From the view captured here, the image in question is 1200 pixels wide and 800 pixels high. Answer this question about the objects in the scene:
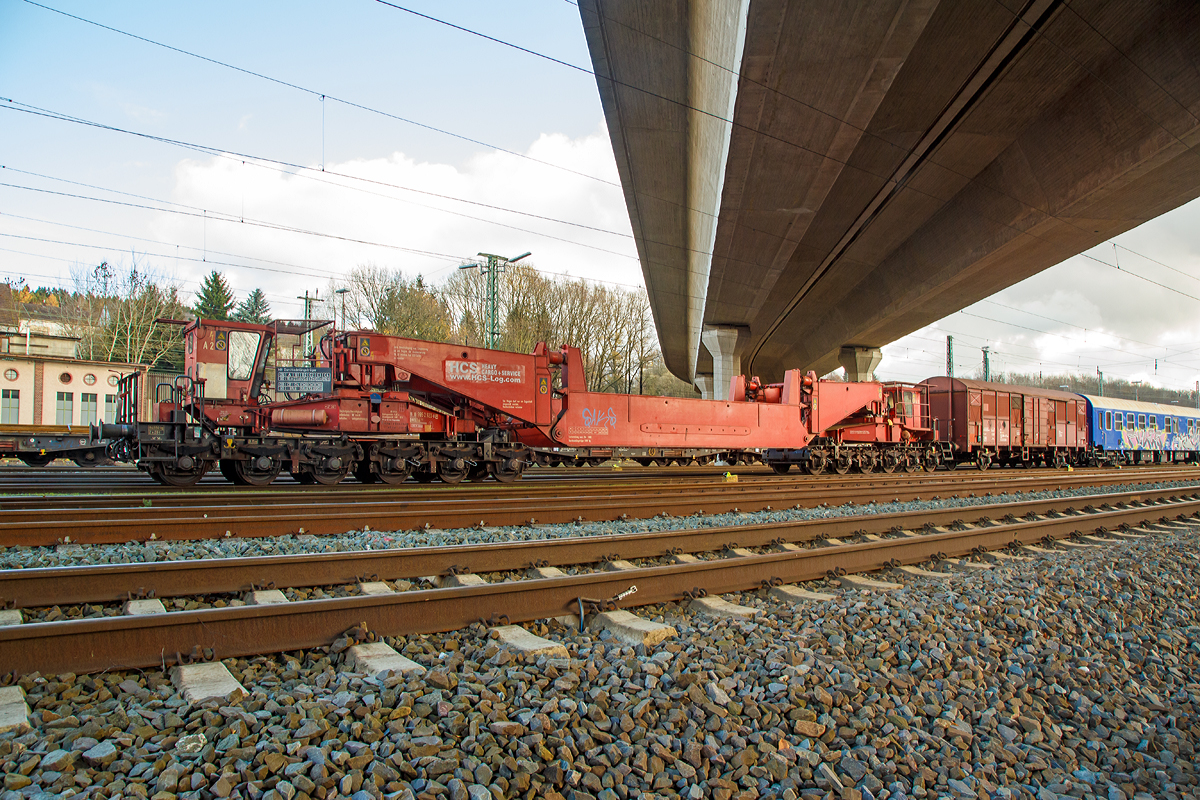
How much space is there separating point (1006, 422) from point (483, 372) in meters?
20.8

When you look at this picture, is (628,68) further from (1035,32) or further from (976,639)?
(976,639)

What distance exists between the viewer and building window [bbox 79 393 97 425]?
26.9 m

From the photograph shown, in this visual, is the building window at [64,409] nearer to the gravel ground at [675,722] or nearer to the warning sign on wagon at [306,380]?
the warning sign on wagon at [306,380]

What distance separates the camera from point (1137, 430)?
98.9 feet

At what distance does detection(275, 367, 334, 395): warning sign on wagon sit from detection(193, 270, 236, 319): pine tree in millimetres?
51684

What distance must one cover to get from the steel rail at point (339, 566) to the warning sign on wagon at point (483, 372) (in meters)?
6.94

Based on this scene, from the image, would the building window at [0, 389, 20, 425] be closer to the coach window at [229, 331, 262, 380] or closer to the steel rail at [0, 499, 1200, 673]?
the coach window at [229, 331, 262, 380]

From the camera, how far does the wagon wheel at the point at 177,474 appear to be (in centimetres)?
1056

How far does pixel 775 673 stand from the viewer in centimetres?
330

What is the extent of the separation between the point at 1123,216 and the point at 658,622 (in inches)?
732

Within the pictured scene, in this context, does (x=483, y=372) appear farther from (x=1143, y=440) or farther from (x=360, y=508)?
(x=1143, y=440)

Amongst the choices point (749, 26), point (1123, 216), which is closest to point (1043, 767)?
point (749, 26)

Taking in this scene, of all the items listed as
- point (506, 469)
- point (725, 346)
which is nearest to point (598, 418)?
point (506, 469)

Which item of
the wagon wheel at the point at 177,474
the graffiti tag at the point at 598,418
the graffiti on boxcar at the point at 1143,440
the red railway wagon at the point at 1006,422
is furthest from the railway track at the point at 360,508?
the graffiti on boxcar at the point at 1143,440
